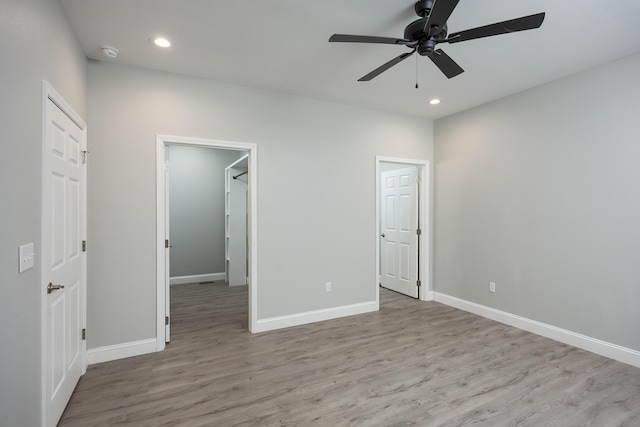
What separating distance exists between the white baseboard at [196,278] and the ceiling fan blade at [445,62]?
5372 millimetres

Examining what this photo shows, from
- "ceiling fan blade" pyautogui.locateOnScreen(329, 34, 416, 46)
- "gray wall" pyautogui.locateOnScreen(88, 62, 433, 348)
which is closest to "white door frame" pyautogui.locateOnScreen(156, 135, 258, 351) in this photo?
"gray wall" pyautogui.locateOnScreen(88, 62, 433, 348)

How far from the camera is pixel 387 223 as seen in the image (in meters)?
5.52

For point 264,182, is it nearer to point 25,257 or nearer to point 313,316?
point 313,316

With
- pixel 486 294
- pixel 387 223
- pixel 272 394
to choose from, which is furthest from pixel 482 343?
pixel 387 223

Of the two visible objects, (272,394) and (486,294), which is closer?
(272,394)

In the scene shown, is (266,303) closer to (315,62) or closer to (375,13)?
A: (315,62)

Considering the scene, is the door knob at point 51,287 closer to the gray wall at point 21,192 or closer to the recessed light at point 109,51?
the gray wall at point 21,192

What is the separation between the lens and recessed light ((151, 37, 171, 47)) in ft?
8.21

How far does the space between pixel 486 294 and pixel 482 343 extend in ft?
3.26

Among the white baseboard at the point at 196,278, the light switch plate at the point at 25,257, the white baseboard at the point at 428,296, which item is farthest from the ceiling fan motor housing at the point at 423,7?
the white baseboard at the point at 196,278

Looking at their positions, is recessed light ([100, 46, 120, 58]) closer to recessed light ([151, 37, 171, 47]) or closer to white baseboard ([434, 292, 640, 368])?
recessed light ([151, 37, 171, 47])

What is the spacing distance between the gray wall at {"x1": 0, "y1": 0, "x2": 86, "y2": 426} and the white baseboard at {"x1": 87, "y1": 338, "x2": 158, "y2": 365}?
1.27m

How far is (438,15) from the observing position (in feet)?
5.48

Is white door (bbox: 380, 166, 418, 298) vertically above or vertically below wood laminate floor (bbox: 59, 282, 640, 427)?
above
